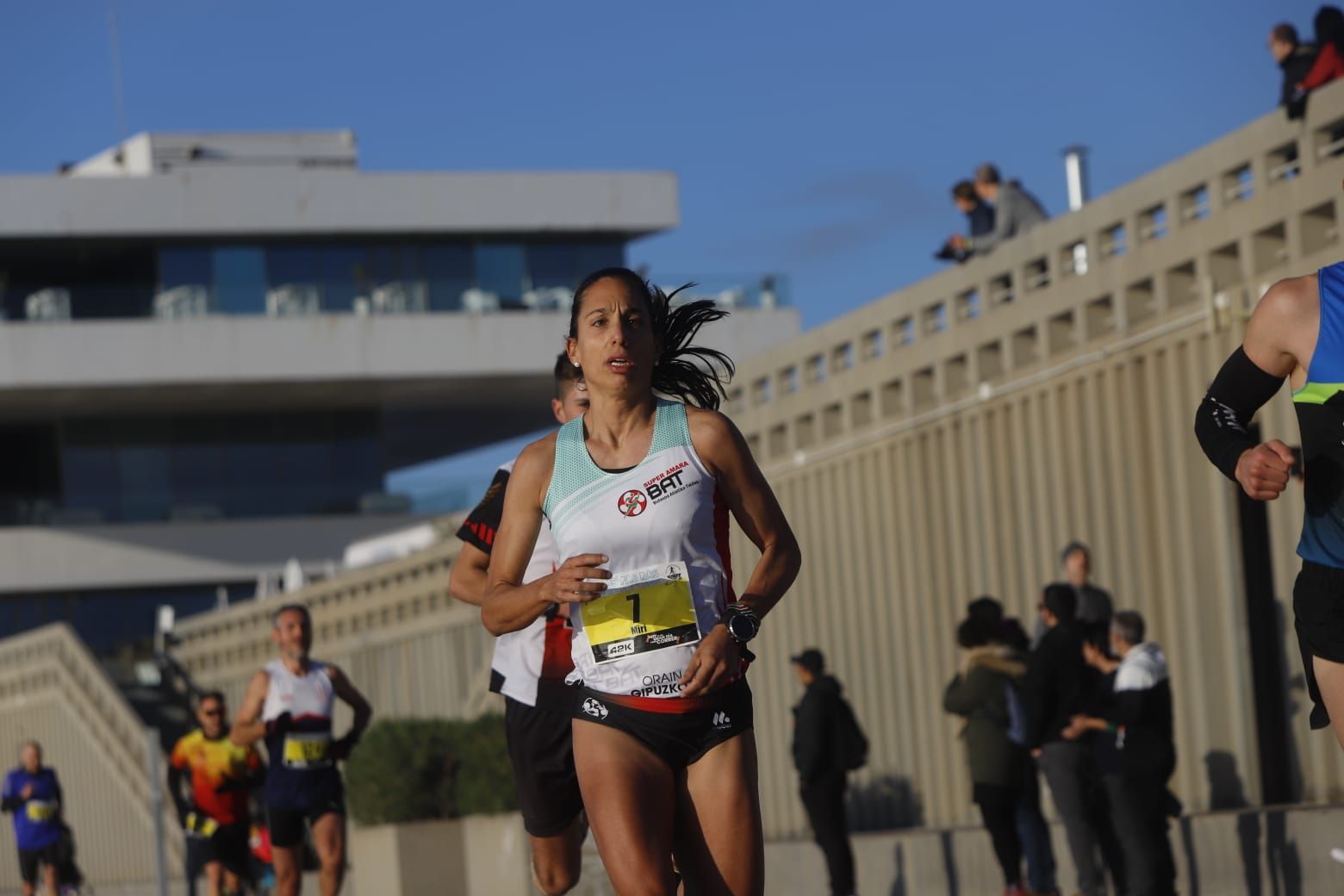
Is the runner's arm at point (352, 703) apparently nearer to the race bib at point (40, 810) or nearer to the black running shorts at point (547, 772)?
the black running shorts at point (547, 772)

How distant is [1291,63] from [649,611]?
30.4ft

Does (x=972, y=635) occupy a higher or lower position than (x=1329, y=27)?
lower

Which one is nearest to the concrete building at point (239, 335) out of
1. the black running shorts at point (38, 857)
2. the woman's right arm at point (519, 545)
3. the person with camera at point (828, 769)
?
the black running shorts at point (38, 857)

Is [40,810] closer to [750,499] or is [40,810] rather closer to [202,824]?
[202,824]

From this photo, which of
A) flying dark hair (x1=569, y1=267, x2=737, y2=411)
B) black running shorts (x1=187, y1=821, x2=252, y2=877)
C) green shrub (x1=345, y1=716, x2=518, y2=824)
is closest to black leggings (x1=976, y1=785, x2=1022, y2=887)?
black running shorts (x1=187, y1=821, x2=252, y2=877)

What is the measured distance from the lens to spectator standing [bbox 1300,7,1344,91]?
13414mm

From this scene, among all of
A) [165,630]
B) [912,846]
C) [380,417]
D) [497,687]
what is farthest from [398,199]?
[497,687]

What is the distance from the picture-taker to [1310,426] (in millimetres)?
5199

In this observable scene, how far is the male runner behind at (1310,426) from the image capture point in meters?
5.14

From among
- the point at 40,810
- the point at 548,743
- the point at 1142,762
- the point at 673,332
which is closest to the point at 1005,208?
the point at 1142,762

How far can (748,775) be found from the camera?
582 centimetres

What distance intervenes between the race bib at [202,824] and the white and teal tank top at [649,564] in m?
10.4

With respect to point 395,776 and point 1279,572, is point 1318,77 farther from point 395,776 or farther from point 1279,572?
point 395,776

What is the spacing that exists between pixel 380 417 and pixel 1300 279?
54545mm
